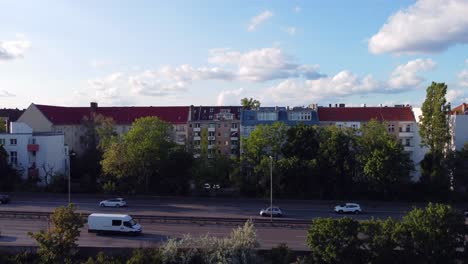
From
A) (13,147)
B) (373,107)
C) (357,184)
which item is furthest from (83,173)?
(373,107)

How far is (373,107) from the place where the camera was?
7944 cm

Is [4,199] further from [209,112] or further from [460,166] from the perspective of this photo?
[460,166]

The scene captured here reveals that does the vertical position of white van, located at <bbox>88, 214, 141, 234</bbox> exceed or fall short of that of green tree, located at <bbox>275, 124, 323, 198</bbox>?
it falls short

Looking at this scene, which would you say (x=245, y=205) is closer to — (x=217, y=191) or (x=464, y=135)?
(x=217, y=191)

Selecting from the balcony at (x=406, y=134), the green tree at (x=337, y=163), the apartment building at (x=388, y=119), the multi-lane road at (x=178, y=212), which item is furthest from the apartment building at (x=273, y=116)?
the multi-lane road at (x=178, y=212)

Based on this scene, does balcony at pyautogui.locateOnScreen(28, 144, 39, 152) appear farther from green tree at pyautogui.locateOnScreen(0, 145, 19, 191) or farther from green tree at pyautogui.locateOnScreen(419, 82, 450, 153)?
green tree at pyautogui.locateOnScreen(419, 82, 450, 153)

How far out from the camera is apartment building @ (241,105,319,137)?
77938mm

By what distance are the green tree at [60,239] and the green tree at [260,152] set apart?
2742 cm

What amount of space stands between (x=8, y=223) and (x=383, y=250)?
30465 millimetres

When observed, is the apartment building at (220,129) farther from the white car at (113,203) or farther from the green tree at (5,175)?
the white car at (113,203)

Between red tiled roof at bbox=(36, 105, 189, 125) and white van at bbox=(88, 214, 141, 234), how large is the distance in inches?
1941

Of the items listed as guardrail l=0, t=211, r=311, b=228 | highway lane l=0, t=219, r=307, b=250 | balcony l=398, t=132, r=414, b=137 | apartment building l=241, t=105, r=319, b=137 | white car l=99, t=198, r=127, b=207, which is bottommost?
highway lane l=0, t=219, r=307, b=250

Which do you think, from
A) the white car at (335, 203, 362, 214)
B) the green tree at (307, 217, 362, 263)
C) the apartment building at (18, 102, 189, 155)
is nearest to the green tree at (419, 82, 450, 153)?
the white car at (335, 203, 362, 214)

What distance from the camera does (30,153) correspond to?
63500 millimetres
